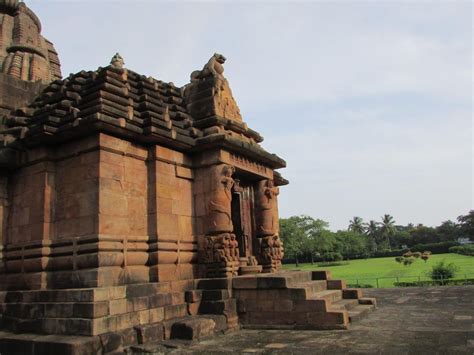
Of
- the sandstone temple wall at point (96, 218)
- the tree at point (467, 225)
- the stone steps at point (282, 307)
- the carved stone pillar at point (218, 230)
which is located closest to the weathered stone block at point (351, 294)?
the stone steps at point (282, 307)

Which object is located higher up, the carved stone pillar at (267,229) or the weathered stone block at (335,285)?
the carved stone pillar at (267,229)

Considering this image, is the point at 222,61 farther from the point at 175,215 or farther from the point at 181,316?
the point at 181,316

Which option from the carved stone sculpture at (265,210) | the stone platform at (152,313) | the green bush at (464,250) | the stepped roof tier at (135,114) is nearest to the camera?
the stone platform at (152,313)

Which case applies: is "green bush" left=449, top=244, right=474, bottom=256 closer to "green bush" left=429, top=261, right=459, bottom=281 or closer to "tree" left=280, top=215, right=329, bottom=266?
"tree" left=280, top=215, right=329, bottom=266

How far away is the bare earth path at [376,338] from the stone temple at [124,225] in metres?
0.54

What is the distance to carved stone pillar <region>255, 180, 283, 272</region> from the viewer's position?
11.7m

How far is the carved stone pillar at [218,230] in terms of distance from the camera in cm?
953

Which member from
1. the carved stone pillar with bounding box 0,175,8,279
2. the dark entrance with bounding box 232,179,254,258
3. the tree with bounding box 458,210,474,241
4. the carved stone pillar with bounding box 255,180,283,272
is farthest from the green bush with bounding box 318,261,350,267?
the carved stone pillar with bounding box 0,175,8,279

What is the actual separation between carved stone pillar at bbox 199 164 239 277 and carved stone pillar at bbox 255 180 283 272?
6.46 feet

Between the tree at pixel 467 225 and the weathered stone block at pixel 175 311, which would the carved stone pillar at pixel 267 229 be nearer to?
the weathered stone block at pixel 175 311

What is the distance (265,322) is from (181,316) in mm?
1758

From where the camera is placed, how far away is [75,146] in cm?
869

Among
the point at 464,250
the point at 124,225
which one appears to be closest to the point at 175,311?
the point at 124,225

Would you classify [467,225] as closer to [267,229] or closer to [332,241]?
[332,241]
